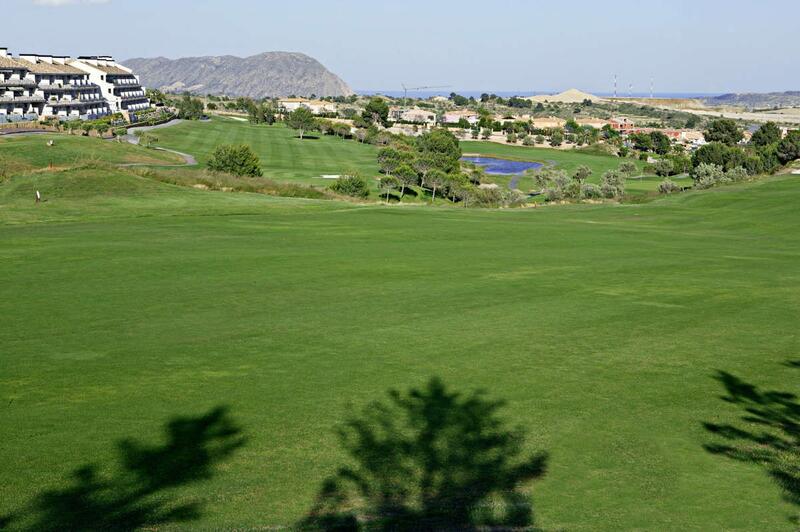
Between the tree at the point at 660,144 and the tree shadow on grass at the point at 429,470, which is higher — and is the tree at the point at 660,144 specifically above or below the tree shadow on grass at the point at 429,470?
below

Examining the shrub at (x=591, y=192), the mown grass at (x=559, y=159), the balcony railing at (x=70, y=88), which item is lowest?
the mown grass at (x=559, y=159)

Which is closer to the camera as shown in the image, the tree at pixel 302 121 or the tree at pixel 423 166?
the tree at pixel 423 166

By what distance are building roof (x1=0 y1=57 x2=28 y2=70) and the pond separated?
7971 cm

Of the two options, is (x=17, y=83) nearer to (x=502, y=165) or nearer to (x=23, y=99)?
(x=23, y=99)

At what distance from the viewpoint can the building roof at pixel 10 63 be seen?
129 metres

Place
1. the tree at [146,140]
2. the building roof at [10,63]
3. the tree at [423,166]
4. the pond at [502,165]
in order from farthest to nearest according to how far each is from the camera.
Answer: the pond at [502,165] < the building roof at [10,63] < the tree at [146,140] < the tree at [423,166]

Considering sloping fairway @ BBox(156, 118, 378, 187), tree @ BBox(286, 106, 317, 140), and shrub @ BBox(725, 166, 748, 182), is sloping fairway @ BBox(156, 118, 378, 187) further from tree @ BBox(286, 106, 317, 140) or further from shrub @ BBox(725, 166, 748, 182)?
shrub @ BBox(725, 166, 748, 182)

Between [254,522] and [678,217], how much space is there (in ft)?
141

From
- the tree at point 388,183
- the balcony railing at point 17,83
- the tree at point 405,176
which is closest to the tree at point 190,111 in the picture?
the balcony railing at point 17,83

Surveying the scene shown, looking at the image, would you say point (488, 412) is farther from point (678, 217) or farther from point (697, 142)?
point (697, 142)

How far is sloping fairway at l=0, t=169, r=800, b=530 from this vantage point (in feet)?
33.0

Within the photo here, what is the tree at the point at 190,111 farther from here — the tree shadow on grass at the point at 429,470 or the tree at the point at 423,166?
the tree shadow on grass at the point at 429,470

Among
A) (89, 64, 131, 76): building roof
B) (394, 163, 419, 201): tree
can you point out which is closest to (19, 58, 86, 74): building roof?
(89, 64, 131, 76): building roof

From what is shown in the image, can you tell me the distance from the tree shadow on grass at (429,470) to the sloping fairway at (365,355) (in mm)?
323
